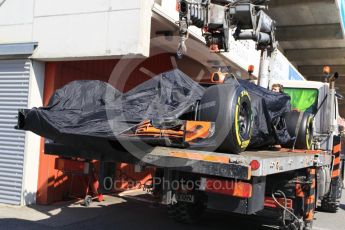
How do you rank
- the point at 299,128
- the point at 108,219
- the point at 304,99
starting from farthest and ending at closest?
the point at 304,99
the point at 108,219
the point at 299,128

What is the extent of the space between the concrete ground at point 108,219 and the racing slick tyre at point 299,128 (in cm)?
198

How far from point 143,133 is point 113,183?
39.4 inches

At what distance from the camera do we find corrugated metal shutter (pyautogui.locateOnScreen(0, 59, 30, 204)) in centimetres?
906

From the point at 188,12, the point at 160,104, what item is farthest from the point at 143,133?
the point at 188,12

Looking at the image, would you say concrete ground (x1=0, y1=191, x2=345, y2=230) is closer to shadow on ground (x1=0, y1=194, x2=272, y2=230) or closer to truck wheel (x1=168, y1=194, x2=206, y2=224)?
shadow on ground (x1=0, y1=194, x2=272, y2=230)

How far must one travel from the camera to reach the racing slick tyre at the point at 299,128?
7.25 metres

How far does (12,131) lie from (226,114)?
5765mm

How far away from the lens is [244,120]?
5488mm

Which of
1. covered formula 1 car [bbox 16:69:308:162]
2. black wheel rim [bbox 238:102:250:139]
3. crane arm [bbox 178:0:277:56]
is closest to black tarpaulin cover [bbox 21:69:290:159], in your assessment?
covered formula 1 car [bbox 16:69:308:162]

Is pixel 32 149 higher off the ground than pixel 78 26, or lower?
lower

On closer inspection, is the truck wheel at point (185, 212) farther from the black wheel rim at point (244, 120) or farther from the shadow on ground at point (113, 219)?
the black wheel rim at point (244, 120)

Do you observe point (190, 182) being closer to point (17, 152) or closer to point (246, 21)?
point (246, 21)

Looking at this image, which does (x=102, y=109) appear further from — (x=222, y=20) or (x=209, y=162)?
(x=222, y=20)

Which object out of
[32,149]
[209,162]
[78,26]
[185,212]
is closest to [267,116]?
[209,162]
